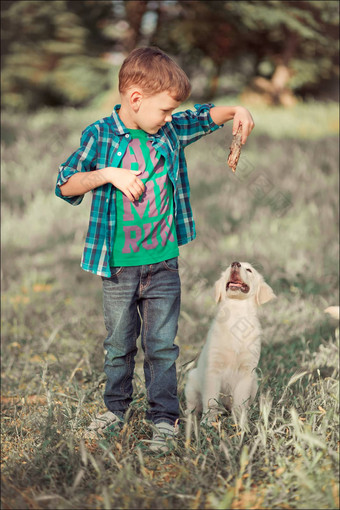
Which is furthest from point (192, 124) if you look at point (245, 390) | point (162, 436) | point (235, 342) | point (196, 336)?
point (196, 336)

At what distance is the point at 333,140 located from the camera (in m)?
11.2

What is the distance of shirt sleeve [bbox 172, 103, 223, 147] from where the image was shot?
3191mm

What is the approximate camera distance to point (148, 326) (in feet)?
10.1

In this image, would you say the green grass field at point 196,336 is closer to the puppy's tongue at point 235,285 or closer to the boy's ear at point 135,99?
the puppy's tongue at point 235,285

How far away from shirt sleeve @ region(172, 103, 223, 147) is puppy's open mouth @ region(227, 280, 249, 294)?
2.65ft

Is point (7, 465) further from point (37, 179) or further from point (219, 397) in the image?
point (37, 179)

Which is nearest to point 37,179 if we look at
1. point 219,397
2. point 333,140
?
point 333,140

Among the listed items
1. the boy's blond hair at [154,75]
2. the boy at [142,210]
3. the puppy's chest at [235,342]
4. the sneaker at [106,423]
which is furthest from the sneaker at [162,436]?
the boy's blond hair at [154,75]

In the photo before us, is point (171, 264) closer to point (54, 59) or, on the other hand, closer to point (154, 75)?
point (154, 75)

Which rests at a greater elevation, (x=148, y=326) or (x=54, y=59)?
(x=54, y=59)

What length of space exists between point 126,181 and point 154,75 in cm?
49

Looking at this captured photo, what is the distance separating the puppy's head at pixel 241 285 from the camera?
11.4ft

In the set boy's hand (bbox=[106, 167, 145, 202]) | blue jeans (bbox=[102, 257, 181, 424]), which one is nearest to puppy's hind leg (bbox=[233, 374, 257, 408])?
blue jeans (bbox=[102, 257, 181, 424])

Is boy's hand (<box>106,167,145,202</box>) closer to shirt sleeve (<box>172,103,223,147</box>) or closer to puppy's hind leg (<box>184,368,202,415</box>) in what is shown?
shirt sleeve (<box>172,103,223,147</box>)
